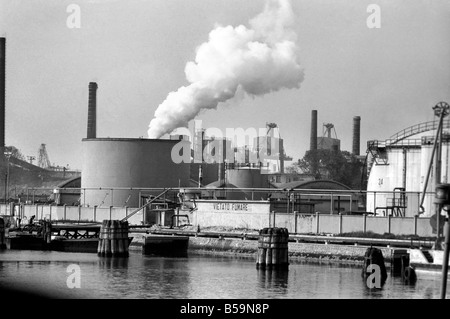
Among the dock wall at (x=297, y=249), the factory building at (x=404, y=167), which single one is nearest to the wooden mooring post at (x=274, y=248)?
the dock wall at (x=297, y=249)

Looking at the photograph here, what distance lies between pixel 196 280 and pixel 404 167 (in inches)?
1160

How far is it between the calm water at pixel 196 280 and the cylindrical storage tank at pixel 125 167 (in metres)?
25.0

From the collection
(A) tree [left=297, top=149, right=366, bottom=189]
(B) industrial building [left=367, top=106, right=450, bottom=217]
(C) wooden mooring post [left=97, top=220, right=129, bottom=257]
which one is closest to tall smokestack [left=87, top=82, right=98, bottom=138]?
(B) industrial building [left=367, top=106, right=450, bottom=217]

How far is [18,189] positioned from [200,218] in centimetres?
7144

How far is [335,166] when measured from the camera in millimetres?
137125

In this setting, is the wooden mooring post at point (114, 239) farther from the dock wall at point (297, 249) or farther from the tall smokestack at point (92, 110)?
the tall smokestack at point (92, 110)

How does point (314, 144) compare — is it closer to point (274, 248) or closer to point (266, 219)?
point (266, 219)

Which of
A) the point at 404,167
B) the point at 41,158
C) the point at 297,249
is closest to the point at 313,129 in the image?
the point at 41,158

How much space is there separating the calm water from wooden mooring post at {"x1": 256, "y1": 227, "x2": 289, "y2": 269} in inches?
34.5

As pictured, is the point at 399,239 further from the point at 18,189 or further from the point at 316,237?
the point at 18,189

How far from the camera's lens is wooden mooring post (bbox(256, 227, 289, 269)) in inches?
1907

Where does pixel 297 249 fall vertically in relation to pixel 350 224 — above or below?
below

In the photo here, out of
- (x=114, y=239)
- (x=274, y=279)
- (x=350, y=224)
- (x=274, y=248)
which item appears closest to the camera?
(x=274, y=279)
